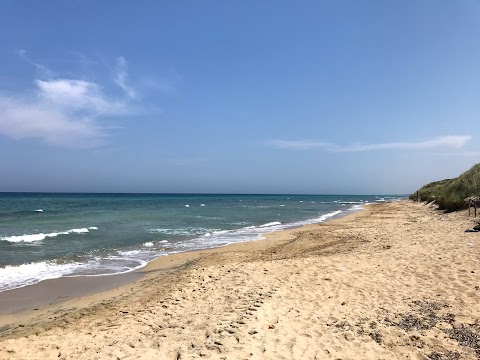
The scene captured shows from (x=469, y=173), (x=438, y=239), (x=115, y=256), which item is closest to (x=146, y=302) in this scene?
(x=115, y=256)

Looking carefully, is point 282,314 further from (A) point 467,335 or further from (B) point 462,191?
(B) point 462,191

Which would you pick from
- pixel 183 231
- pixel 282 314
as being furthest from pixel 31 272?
pixel 183 231

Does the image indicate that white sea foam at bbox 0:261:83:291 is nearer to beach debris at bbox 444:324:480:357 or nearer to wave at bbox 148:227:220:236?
wave at bbox 148:227:220:236

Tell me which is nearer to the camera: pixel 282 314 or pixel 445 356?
pixel 445 356

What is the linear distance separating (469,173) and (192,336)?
97.9 feet

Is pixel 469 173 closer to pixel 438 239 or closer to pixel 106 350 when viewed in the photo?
pixel 438 239

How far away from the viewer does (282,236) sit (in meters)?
20.5

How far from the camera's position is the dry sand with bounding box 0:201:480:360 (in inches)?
206

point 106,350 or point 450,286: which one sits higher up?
point 450,286

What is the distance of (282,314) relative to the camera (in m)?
6.59

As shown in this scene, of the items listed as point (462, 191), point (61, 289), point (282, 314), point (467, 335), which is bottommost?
point (61, 289)

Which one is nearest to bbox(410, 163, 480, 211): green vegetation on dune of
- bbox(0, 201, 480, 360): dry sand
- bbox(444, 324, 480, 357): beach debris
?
bbox(0, 201, 480, 360): dry sand

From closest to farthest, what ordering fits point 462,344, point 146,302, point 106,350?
point 462,344, point 106,350, point 146,302

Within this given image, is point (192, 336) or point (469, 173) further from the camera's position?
point (469, 173)
